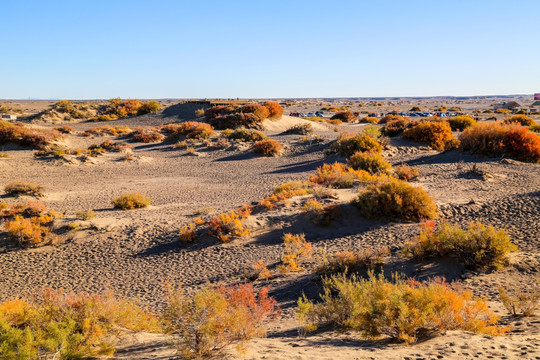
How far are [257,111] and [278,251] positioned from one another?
27.4 m

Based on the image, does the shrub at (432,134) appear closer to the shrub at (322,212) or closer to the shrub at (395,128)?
the shrub at (395,128)

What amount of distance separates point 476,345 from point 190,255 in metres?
6.73

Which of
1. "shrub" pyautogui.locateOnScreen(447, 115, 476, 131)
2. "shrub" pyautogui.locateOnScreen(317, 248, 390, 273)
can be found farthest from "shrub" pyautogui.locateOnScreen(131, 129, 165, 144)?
"shrub" pyautogui.locateOnScreen(317, 248, 390, 273)

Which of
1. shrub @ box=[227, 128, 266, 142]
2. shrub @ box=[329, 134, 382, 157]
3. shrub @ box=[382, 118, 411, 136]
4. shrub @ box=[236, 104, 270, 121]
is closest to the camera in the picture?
shrub @ box=[329, 134, 382, 157]

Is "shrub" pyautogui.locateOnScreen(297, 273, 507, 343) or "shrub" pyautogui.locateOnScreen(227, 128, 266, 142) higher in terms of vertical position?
"shrub" pyautogui.locateOnScreen(227, 128, 266, 142)

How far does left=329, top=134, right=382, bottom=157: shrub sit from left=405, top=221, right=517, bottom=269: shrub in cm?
1241

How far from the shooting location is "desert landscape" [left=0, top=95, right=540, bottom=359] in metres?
4.38

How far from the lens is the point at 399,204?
33.9 ft

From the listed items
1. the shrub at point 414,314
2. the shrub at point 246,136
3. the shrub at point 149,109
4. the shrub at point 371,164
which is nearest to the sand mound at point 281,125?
the shrub at point 246,136

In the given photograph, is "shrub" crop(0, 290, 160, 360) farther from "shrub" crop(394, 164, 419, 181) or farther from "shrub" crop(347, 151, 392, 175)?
"shrub" crop(347, 151, 392, 175)

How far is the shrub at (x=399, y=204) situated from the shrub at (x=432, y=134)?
12.4 meters

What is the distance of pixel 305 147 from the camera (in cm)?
2497

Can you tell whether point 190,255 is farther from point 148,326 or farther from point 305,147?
point 305,147

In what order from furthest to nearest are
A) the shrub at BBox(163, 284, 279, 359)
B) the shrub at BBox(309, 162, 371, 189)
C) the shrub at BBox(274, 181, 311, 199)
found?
1. the shrub at BBox(309, 162, 371, 189)
2. the shrub at BBox(274, 181, 311, 199)
3. the shrub at BBox(163, 284, 279, 359)
